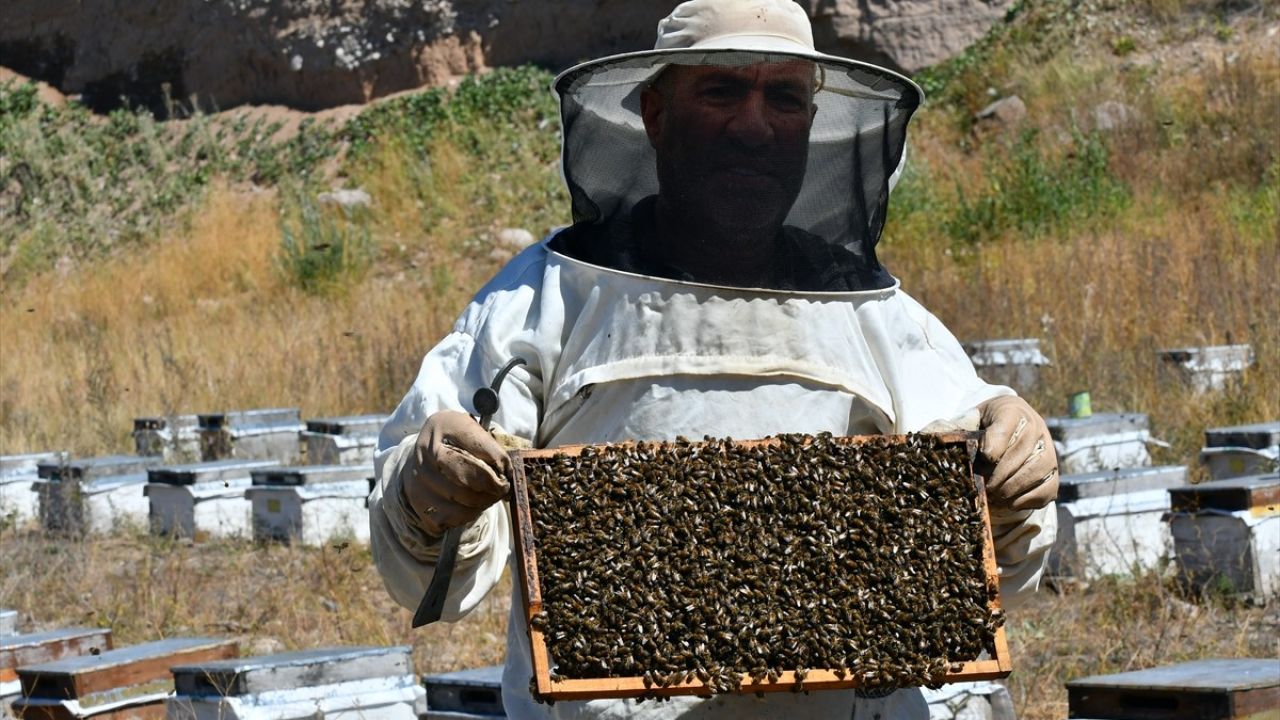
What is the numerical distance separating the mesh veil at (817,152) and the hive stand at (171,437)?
262 inches

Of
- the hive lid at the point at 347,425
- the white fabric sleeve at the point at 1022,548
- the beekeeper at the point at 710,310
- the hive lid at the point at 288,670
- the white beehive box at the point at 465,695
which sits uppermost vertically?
the beekeeper at the point at 710,310

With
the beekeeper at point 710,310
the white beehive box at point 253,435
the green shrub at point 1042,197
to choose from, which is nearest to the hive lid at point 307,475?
the white beehive box at point 253,435

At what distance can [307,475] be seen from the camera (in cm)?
709

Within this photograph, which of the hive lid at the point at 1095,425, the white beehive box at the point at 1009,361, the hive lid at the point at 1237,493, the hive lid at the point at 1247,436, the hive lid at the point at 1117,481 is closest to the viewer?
the hive lid at the point at 1237,493

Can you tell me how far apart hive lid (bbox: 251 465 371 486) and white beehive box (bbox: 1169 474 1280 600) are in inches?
139

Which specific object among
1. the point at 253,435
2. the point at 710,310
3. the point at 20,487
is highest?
the point at 710,310

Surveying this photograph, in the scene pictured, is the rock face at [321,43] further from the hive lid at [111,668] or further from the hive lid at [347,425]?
the hive lid at [111,668]

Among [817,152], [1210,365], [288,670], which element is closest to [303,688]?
[288,670]

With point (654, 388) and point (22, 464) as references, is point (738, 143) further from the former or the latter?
point (22, 464)

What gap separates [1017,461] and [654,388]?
1.73ft

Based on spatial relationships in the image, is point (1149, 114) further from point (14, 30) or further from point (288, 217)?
point (14, 30)

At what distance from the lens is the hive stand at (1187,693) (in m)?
3.13

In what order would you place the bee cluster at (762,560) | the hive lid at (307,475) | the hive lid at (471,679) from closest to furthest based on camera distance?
the bee cluster at (762,560) → the hive lid at (471,679) → the hive lid at (307,475)

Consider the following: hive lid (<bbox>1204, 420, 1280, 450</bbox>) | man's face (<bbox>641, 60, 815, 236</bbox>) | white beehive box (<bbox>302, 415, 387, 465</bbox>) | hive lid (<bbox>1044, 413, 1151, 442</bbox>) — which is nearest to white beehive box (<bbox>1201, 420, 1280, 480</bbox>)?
hive lid (<bbox>1204, 420, 1280, 450</bbox>)
